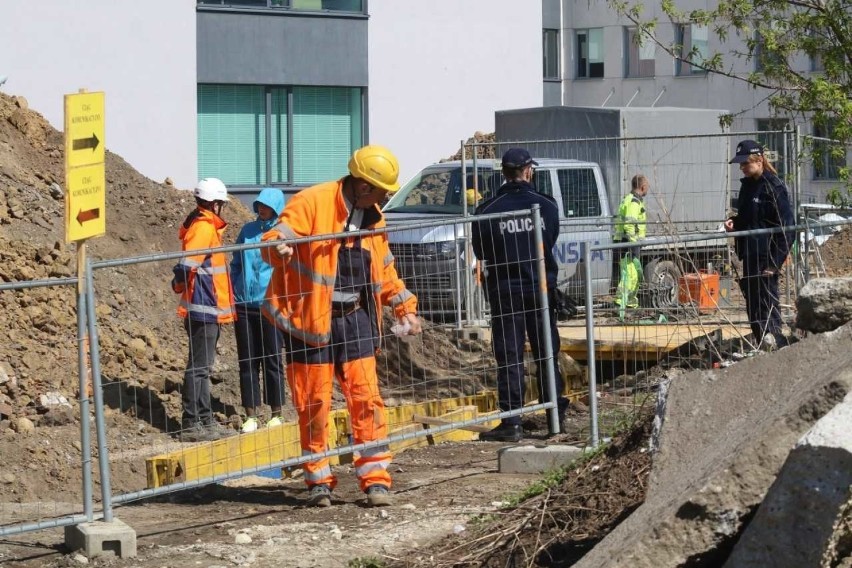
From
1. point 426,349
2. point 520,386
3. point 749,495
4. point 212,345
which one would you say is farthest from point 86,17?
point 749,495

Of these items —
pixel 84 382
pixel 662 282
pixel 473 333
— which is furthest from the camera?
pixel 473 333

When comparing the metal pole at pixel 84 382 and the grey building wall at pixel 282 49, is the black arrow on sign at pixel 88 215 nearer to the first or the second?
the metal pole at pixel 84 382

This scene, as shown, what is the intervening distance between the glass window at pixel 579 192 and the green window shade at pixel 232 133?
8.37m

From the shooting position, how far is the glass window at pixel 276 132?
22.8 meters

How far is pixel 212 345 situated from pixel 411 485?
2610 mm

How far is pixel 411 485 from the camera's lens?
7.72 metres

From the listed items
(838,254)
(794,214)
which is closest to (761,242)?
(794,214)

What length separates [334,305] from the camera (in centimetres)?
720

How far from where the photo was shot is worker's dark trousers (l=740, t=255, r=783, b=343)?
8.58 m

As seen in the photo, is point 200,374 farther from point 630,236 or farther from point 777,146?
point 777,146

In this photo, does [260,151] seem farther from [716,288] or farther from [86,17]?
[716,288]

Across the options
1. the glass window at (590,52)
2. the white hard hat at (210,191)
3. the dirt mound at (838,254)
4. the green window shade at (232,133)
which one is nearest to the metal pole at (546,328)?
the white hard hat at (210,191)

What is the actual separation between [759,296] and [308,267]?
3358 mm

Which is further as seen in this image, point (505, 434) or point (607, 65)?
point (607, 65)
